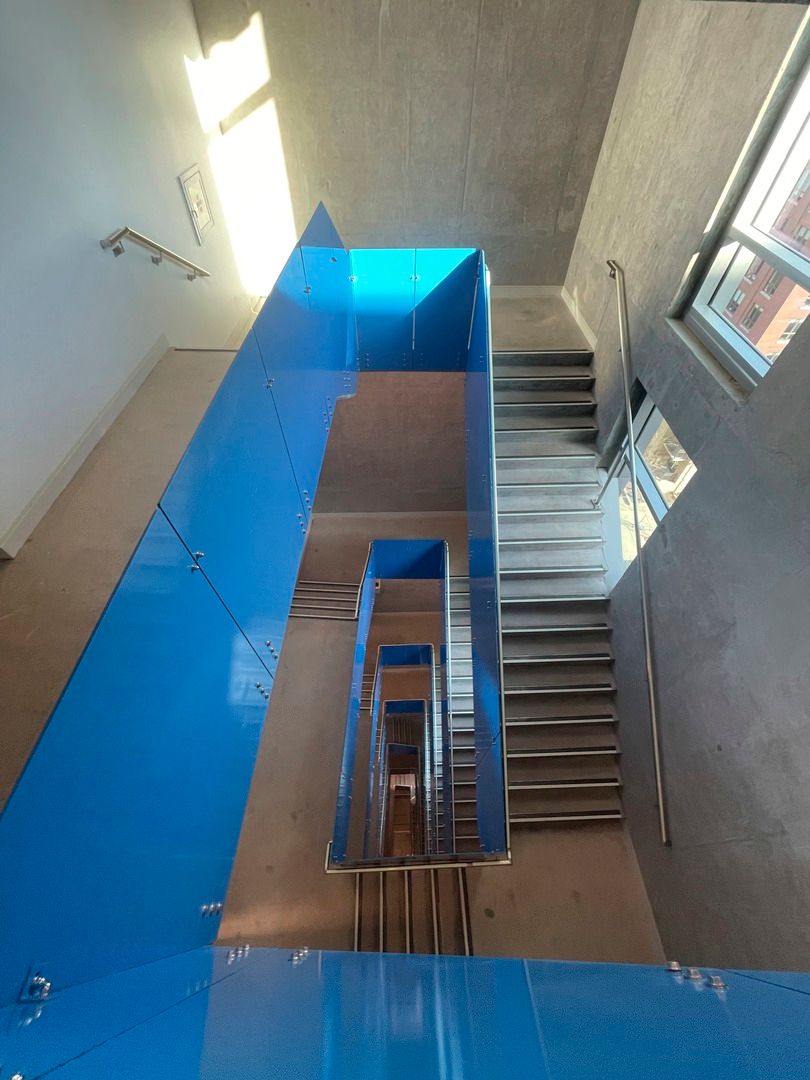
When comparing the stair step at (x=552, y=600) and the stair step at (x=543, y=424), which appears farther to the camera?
the stair step at (x=543, y=424)

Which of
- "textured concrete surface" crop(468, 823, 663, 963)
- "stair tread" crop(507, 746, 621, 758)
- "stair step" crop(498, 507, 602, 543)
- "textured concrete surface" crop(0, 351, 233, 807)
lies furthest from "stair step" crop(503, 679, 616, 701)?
"textured concrete surface" crop(0, 351, 233, 807)

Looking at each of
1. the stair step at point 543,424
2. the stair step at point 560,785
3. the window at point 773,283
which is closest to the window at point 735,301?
the window at point 773,283

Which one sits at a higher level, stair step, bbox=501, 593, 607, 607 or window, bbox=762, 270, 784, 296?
window, bbox=762, 270, 784, 296

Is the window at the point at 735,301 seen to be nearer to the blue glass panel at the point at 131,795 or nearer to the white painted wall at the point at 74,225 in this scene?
the blue glass panel at the point at 131,795

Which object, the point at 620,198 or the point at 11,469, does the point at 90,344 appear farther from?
the point at 620,198

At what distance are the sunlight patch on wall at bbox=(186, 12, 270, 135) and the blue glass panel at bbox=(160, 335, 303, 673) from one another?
3.73 metres

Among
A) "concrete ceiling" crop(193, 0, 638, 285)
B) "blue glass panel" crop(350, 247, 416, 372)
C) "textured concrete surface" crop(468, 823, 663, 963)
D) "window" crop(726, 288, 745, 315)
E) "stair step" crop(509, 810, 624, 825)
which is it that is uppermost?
"concrete ceiling" crop(193, 0, 638, 285)

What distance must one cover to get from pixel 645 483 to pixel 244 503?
3376 millimetres

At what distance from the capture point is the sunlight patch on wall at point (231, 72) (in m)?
4.67

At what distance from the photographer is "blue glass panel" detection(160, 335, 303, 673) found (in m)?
1.98

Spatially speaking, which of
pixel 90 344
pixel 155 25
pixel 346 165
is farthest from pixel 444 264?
pixel 90 344

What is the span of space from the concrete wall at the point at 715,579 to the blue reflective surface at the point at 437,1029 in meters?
1.55

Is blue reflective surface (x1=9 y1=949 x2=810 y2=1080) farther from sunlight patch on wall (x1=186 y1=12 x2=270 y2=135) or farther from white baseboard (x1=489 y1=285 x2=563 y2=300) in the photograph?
white baseboard (x1=489 y1=285 x2=563 y2=300)

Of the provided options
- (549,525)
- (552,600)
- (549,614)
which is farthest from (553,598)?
(549,525)
